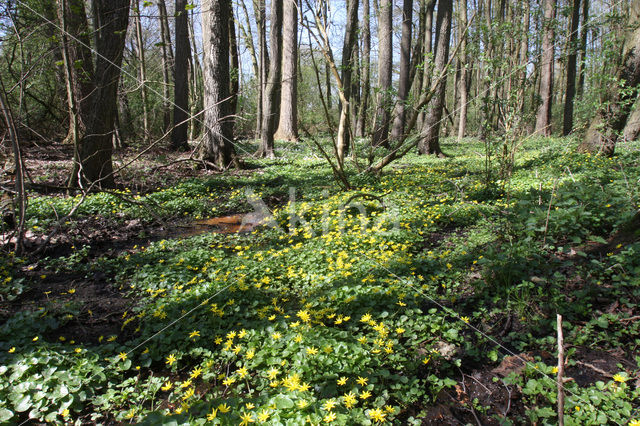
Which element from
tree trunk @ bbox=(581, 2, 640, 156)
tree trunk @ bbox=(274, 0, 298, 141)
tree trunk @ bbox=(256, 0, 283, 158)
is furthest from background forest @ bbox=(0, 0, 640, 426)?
tree trunk @ bbox=(274, 0, 298, 141)

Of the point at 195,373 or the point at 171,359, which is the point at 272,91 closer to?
the point at 171,359

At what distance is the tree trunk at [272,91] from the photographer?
1102 cm

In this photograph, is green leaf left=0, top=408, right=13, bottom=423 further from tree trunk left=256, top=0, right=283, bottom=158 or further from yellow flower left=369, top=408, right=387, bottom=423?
tree trunk left=256, top=0, right=283, bottom=158

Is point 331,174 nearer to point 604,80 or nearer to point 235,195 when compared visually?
point 235,195

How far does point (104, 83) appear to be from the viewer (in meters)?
6.45

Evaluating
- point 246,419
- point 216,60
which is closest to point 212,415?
point 246,419

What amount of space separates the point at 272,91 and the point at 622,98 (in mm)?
8729

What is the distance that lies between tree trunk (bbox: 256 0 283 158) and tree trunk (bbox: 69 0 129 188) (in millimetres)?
4564

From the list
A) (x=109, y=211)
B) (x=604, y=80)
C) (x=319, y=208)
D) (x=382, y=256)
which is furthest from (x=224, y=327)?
(x=604, y=80)

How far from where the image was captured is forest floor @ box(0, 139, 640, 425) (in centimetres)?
210

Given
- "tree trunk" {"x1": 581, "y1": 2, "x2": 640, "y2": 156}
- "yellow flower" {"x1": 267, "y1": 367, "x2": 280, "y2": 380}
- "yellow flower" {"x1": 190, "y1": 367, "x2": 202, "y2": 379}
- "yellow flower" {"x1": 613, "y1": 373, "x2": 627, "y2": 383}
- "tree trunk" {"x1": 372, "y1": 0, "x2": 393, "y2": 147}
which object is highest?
"tree trunk" {"x1": 372, "y1": 0, "x2": 393, "y2": 147}

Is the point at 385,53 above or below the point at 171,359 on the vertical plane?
above

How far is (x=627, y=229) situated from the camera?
3.21 metres

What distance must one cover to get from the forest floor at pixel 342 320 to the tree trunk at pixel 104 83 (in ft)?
5.70
